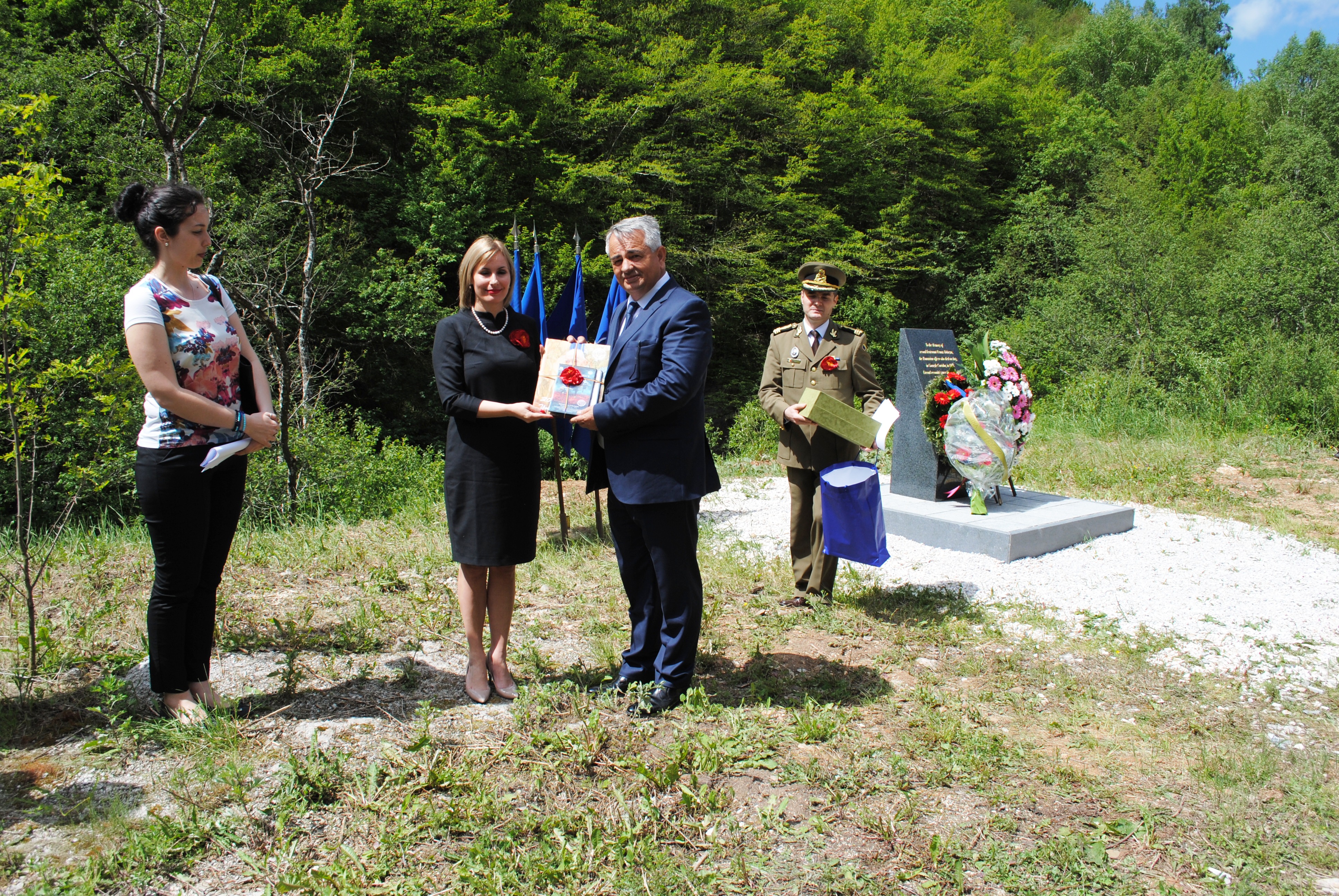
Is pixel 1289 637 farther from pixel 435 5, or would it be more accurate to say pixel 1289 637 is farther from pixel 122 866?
pixel 435 5

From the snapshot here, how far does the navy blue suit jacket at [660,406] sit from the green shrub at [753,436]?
26.7 feet

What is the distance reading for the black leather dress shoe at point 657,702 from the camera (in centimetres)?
342

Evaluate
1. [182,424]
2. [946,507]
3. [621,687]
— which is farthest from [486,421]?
[946,507]

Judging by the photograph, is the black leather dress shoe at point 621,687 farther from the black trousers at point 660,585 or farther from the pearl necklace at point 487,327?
the pearl necklace at point 487,327

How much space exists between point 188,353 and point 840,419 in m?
3.10

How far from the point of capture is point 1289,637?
4.71 metres

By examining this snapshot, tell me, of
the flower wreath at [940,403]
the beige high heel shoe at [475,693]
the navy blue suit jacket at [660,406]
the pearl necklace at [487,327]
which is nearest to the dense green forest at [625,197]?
the pearl necklace at [487,327]

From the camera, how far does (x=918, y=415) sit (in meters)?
6.95

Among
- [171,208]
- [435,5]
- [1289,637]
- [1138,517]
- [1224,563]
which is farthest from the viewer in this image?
[435,5]

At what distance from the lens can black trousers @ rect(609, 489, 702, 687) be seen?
3.32 meters

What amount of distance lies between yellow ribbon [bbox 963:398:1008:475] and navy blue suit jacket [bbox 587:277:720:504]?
375 centimetres

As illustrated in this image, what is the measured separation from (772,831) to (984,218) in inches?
1158

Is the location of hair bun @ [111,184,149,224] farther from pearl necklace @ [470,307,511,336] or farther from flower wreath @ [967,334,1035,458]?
flower wreath @ [967,334,1035,458]

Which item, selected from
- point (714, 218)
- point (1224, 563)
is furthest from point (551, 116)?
point (1224, 563)
